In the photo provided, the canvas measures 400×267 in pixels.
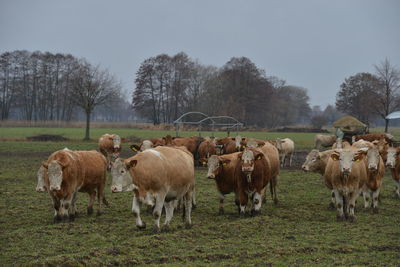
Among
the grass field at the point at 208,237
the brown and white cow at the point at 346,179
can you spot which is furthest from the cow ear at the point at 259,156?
the brown and white cow at the point at 346,179

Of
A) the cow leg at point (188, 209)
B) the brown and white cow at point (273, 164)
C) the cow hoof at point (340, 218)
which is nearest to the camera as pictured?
the cow leg at point (188, 209)

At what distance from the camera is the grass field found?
7102mm

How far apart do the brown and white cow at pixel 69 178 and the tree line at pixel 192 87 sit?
57.1 m

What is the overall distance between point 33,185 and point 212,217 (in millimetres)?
7833

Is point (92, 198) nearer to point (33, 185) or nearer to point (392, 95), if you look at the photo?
point (33, 185)

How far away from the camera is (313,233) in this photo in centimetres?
898

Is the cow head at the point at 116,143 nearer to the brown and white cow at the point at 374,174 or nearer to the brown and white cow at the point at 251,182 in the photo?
the brown and white cow at the point at 251,182

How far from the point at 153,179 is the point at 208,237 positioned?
1529 mm

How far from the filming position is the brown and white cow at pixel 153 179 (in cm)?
831

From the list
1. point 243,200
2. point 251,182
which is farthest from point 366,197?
point 243,200

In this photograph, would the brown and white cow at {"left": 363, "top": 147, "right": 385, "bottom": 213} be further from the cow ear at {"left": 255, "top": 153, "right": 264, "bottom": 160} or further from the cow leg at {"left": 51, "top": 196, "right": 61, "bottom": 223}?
the cow leg at {"left": 51, "top": 196, "right": 61, "bottom": 223}

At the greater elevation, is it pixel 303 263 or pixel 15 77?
pixel 15 77

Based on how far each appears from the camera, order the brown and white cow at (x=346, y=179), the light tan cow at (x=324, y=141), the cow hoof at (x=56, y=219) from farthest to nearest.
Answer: the light tan cow at (x=324, y=141) < the brown and white cow at (x=346, y=179) < the cow hoof at (x=56, y=219)

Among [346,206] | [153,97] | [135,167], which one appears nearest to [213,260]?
[135,167]
